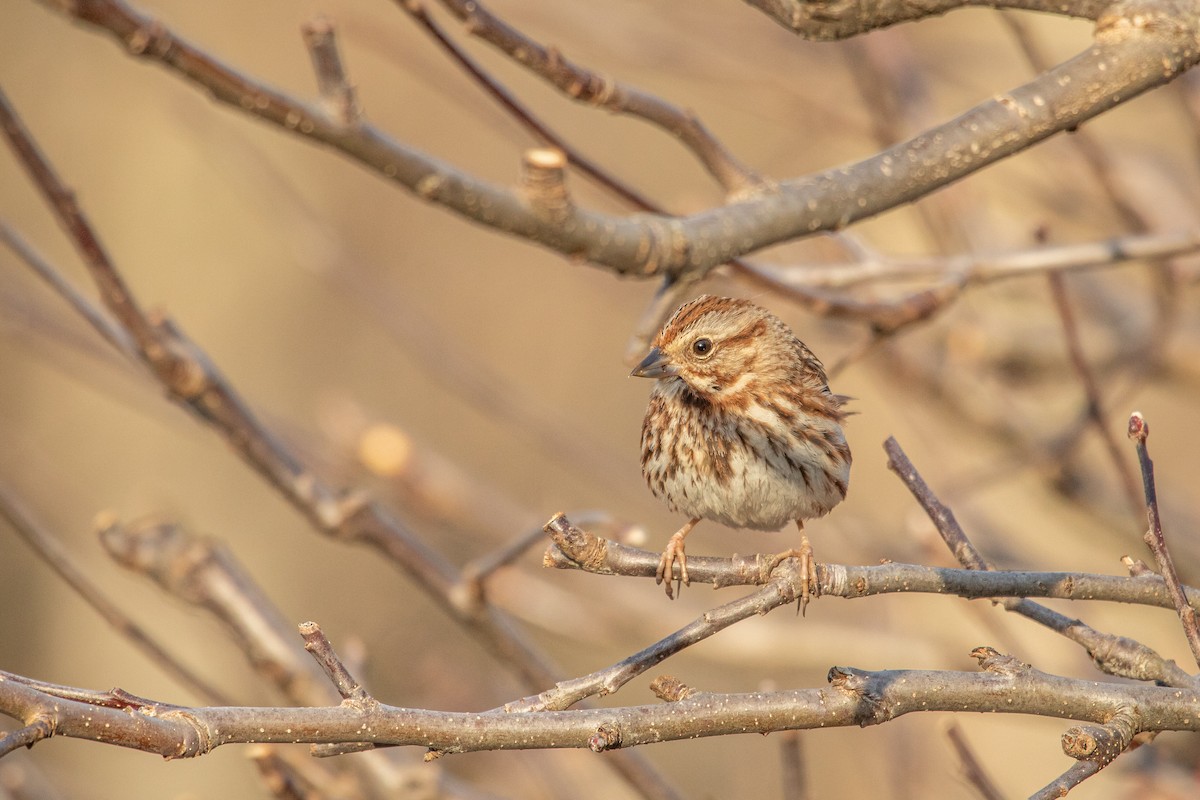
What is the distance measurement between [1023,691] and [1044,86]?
1.08 metres

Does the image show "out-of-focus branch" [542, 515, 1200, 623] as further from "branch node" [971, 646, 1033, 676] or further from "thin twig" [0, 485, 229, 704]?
"thin twig" [0, 485, 229, 704]

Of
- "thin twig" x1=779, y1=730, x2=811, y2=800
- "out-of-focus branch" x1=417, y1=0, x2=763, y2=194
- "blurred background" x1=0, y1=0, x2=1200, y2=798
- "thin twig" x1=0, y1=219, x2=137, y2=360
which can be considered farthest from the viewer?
"blurred background" x1=0, y1=0, x2=1200, y2=798

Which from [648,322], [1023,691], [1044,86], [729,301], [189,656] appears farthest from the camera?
[189,656]

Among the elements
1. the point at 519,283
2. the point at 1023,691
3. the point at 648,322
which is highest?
the point at 519,283

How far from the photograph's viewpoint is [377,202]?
11.1m

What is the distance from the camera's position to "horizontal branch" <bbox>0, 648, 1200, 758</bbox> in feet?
5.20

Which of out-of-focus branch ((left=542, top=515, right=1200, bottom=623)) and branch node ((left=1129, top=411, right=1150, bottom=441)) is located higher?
branch node ((left=1129, top=411, right=1150, bottom=441))

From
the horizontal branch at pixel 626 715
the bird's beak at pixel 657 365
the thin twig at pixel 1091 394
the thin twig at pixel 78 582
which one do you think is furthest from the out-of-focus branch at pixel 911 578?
the thin twig at pixel 78 582

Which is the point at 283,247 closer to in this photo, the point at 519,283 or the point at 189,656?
the point at 519,283

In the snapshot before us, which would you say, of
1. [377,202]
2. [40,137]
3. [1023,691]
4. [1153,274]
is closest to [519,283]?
[377,202]

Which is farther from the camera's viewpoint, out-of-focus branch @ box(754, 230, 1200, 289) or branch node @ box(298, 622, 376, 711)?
out-of-focus branch @ box(754, 230, 1200, 289)

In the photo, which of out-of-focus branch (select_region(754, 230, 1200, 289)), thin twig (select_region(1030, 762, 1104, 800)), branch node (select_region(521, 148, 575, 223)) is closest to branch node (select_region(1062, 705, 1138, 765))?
thin twig (select_region(1030, 762, 1104, 800))

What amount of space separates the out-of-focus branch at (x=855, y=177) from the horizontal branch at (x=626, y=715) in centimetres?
81

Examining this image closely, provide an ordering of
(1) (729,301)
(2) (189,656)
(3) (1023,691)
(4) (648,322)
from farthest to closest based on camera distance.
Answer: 1. (2) (189,656)
2. (1) (729,301)
3. (4) (648,322)
4. (3) (1023,691)
